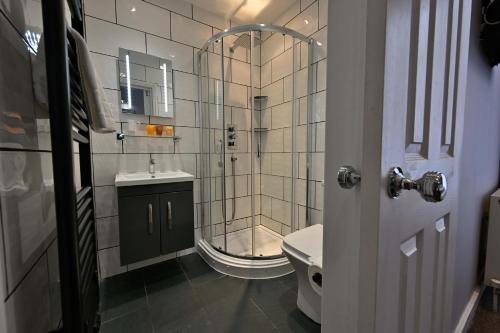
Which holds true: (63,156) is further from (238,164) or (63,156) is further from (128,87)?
(238,164)

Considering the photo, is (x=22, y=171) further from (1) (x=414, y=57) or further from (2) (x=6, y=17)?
(1) (x=414, y=57)

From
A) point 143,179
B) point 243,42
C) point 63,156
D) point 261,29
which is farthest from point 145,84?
point 63,156

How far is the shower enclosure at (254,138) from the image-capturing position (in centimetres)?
192

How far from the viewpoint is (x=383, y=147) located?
40 cm

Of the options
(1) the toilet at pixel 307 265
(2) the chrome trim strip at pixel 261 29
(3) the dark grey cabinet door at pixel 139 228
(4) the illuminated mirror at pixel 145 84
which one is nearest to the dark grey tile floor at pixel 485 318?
(1) the toilet at pixel 307 265

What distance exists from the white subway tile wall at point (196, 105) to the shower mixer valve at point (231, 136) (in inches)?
2.7

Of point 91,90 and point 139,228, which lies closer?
point 91,90

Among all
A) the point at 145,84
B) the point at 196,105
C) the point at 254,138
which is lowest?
the point at 254,138

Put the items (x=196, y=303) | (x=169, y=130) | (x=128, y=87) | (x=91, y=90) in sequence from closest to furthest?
1. (x=91, y=90)
2. (x=196, y=303)
3. (x=128, y=87)
4. (x=169, y=130)

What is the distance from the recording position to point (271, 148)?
228 centimetres

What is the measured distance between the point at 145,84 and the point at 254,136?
110 centimetres

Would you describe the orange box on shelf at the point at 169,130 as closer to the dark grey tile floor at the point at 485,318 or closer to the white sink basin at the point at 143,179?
the white sink basin at the point at 143,179

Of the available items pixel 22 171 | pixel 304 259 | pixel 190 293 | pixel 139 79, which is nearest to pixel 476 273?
pixel 304 259

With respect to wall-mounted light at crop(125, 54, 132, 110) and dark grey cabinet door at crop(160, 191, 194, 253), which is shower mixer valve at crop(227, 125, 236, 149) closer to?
dark grey cabinet door at crop(160, 191, 194, 253)
